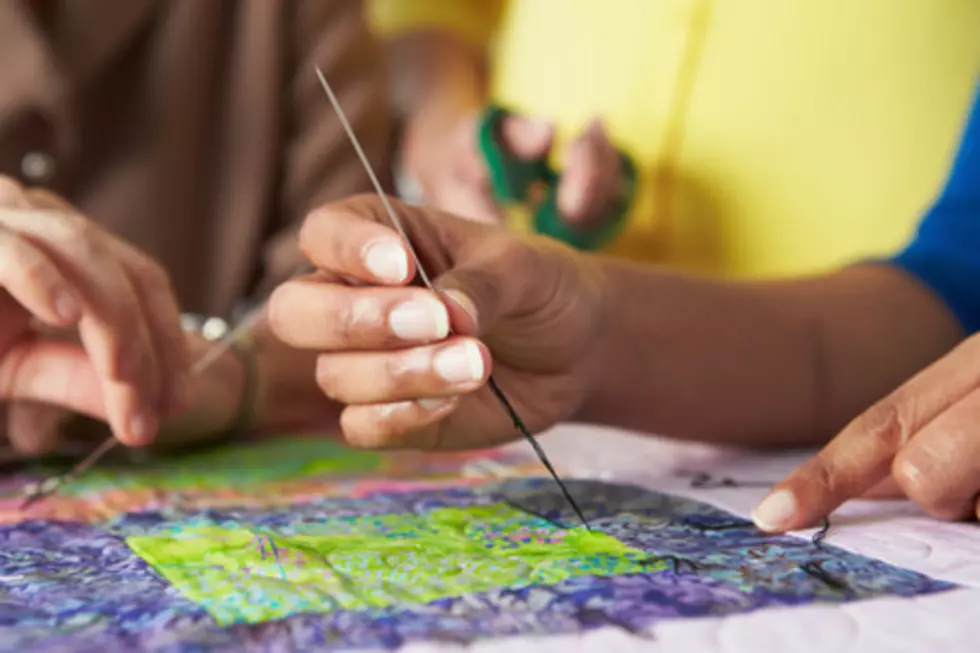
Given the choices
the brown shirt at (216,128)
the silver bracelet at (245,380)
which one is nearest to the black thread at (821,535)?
the silver bracelet at (245,380)

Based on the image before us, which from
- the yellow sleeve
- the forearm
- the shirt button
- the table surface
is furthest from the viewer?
the yellow sleeve

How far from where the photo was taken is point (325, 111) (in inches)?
51.9

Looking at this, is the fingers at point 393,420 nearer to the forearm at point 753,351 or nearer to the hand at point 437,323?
the hand at point 437,323

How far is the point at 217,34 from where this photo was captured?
1.31m

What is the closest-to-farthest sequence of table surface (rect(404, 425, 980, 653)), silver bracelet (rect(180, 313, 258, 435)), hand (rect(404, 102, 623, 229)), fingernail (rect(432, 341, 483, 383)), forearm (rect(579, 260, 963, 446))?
table surface (rect(404, 425, 980, 653)) < fingernail (rect(432, 341, 483, 383)) < forearm (rect(579, 260, 963, 446)) < silver bracelet (rect(180, 313, 258, 435)) < hand (rect(404, 102, 623, 229))

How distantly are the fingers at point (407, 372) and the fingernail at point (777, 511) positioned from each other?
183 millimetres

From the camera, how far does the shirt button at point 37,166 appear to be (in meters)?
1.14

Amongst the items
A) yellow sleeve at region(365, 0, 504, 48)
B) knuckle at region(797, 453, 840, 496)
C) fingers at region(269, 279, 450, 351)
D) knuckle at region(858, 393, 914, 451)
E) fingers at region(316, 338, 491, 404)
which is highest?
yellow sleeve at region(365, 0, 504, 48)

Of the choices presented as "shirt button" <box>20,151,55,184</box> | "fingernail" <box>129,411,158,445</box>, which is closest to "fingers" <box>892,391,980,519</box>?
"fingernail" <box>129,411,158,445</box>

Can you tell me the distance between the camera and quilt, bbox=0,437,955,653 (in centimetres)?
43

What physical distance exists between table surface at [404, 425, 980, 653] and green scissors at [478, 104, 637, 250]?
1.34 ft

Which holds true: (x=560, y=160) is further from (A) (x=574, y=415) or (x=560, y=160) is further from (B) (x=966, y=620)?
(B) (x=966, y=620)

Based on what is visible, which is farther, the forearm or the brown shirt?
the brown shirt

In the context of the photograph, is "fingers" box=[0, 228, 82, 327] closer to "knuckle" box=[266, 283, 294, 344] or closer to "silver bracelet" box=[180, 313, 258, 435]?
"knuckle" box=[266, 283, 294, 344]
